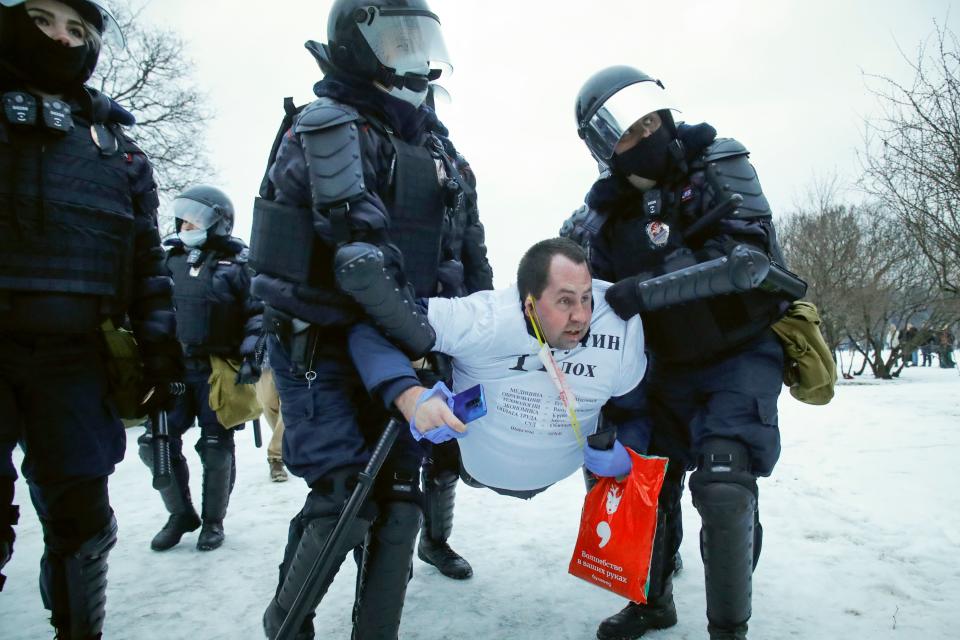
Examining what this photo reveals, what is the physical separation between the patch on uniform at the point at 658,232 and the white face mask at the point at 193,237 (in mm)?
3150

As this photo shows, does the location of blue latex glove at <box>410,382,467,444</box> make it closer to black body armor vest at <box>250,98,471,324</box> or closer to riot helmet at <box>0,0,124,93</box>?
black body armor vest at <box>250,98,471,324</box>

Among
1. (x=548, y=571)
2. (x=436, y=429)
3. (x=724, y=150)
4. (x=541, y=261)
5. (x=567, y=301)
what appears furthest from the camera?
(x=548, y=571)

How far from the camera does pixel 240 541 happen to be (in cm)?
368

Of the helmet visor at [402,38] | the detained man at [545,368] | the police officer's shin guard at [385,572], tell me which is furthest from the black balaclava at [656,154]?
the police officer's shin guard at [385,572]

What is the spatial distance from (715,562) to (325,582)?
1308mm

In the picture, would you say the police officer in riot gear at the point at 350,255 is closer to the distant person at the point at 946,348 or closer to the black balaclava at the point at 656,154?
the black balaclava at the point at 656,154

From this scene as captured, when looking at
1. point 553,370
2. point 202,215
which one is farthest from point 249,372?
point 553,370

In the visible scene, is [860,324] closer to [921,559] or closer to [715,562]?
[921,559]

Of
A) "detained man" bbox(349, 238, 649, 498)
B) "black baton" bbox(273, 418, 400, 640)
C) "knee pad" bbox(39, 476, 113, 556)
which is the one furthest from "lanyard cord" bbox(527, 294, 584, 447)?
"knee pad" bbox(39, 476, 113, 556)

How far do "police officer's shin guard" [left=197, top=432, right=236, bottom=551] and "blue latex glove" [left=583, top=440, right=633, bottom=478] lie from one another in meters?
2.50

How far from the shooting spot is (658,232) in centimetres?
250

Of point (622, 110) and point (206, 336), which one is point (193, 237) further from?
point (622, 110)

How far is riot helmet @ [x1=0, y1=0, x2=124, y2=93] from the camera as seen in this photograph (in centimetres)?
202

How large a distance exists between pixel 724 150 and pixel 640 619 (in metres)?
1.87
